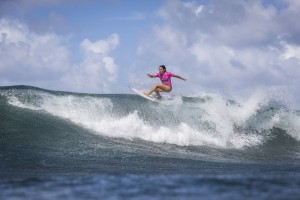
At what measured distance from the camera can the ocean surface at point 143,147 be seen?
5242mm

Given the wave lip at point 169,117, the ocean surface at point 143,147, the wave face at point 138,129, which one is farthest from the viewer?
the wave lip at point 169,117

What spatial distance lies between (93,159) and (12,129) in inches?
177

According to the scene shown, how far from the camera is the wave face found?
39.6 feet

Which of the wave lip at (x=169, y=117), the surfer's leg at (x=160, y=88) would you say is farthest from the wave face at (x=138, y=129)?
the surfer's leg at (x=160, y=88)

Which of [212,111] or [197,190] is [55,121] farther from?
[197,190]

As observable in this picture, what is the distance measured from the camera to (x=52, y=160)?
10.4 m

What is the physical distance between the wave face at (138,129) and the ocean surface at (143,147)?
0.15ft

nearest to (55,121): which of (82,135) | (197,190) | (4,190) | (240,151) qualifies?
(82,135)

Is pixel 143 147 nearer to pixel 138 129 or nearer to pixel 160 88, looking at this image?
pixel 138 129

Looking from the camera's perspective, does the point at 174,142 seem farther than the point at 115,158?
Yes

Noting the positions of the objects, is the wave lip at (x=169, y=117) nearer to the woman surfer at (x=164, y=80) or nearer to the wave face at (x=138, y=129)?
the wave face at (x=138, y=129)

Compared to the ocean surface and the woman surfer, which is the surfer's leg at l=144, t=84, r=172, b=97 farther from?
the ocean surface

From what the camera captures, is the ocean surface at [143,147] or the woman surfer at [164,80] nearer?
the ocean surface at [143,147]

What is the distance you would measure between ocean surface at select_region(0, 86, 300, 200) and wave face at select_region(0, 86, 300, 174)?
0.15ft
